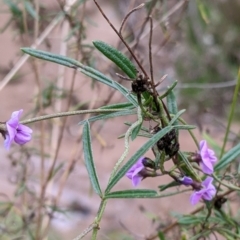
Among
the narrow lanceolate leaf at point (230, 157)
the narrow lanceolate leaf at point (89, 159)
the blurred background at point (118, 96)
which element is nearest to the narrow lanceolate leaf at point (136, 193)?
the narrow lanceolate leaf at point (89, 159)

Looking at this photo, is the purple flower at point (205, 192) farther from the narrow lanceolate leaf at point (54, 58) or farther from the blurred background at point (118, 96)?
the blurred background at point (118, 96)

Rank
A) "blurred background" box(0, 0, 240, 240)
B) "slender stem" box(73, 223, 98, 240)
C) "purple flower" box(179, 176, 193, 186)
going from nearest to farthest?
"slender stem" box(73, 223, 98, 240) → "purple flower" box(179, 176, 193, 186) → "blurred background" box(0, 0, 240, 240)

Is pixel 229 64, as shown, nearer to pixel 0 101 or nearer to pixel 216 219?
pixel 0 101

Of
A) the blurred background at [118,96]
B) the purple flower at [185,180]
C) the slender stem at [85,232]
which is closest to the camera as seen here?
the slender stem at [85,232]

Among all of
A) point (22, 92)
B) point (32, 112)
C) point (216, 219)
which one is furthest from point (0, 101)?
point (216, 219)

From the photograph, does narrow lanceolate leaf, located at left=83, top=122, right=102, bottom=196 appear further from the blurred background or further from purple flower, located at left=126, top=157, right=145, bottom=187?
the blurred background

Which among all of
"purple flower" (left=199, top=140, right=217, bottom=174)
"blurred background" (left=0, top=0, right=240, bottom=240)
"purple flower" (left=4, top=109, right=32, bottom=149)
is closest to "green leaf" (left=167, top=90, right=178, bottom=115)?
"purple flower" (left=199, top=140, right=217, bottom=174)

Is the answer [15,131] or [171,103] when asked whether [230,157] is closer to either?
[171,103]

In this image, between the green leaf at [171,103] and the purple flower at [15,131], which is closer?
the purple flower at [15,131]
